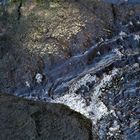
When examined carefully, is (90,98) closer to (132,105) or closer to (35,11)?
(132,105)

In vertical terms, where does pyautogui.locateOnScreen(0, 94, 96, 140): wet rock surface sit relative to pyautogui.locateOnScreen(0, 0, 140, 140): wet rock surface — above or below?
below

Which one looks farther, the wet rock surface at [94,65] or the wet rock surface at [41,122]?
the wet rock surface at [94,65]

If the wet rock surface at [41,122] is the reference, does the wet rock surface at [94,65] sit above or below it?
above

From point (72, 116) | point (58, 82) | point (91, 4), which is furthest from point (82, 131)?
point (91, 4)

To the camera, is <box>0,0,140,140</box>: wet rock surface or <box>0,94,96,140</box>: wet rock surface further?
<box>0,0,140,140</box>: wet rock surface
